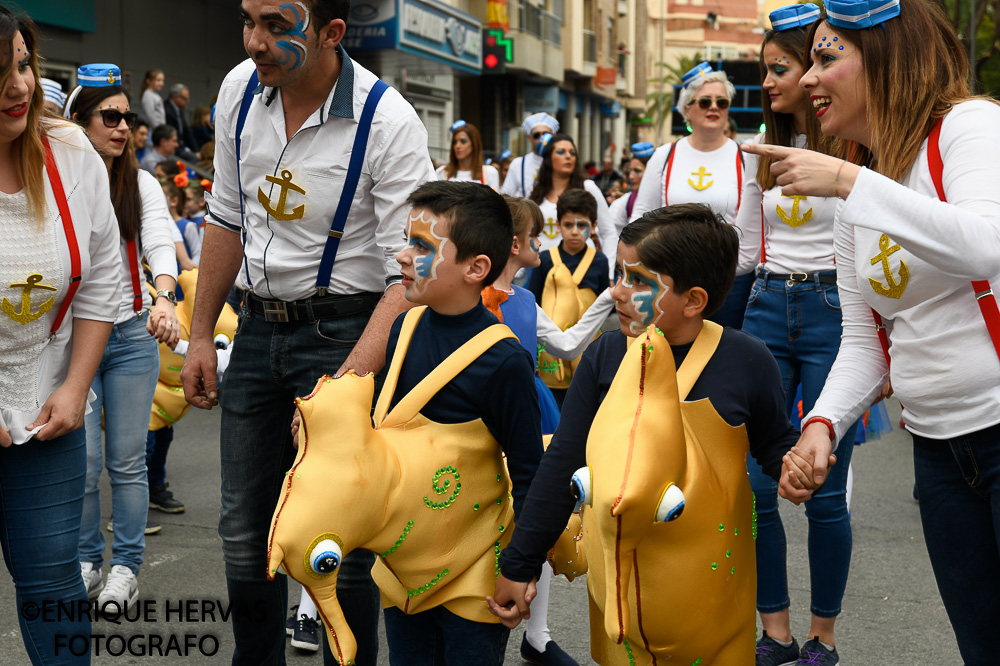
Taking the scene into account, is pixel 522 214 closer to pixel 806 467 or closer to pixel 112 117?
pixel 112 117

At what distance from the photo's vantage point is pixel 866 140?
8.27 feet

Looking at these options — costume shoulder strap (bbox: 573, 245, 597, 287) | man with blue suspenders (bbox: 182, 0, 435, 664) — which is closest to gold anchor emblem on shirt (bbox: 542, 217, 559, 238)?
costume shoulder strap (bbox: 573, 245, 597, 287)

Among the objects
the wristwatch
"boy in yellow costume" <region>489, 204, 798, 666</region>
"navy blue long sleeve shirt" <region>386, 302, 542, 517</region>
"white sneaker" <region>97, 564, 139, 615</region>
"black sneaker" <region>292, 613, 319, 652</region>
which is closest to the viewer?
"boy in yellow costume" <region>489, 204, 798, 666</region>

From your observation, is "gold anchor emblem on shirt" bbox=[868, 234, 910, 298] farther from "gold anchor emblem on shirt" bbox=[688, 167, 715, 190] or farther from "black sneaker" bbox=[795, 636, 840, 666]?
"gold anchor emblem on shirt" bbox=[688, 167, 715, 190]

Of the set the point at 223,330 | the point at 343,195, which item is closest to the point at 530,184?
the point at 223,330

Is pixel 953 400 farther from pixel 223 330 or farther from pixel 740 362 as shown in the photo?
pixel 223 330

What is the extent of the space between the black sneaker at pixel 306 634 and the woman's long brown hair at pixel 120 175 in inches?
74.0

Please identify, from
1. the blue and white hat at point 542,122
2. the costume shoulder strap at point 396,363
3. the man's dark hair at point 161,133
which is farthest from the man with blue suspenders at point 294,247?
the man's dark hair at point 161,133

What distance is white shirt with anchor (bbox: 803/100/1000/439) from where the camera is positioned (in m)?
2.12

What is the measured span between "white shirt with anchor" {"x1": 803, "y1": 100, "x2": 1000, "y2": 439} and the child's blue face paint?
159cm

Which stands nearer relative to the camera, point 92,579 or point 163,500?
point 92,579

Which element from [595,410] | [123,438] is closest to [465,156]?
[123,438]

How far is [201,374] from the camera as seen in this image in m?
3.35

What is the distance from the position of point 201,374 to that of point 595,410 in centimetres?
136
